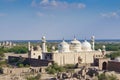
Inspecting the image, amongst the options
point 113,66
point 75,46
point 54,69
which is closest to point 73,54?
point 75,46

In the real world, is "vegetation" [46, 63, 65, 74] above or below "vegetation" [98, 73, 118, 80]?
above

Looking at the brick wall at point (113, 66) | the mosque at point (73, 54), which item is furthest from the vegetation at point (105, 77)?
the mosque at point (73, 54)

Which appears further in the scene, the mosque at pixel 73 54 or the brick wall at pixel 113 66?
the mosque at pixel 73 54

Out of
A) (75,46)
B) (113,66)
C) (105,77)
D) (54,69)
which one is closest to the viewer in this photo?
(105,77)

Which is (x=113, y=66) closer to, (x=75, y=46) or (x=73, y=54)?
(x=73, y=54)

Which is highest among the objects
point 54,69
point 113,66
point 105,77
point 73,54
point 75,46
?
point 75,46

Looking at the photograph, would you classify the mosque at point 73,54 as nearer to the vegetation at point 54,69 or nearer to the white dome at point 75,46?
the white dome at point 75,46

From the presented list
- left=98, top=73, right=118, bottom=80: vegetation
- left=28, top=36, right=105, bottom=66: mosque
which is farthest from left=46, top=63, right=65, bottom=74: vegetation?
left=98, top=73, right=118, bottom=80: vegetation

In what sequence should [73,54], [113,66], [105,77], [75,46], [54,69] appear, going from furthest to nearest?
1. [75,46]
2. [73,54]
3. [54,69]
4. [113,66]
5. [105,77]

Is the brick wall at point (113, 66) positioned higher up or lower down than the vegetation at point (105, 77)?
higher up

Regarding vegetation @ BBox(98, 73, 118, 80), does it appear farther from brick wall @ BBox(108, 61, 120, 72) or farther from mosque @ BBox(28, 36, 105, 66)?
mosque @ BBox(28, 36, 105, 66)

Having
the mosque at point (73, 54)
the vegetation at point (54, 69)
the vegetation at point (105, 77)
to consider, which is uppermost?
the mosque at point (73, 54)

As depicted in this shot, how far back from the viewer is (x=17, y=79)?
26.2 metres

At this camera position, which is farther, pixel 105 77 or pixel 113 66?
pixel 113 66
